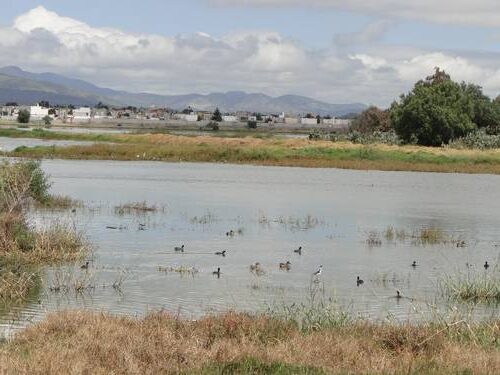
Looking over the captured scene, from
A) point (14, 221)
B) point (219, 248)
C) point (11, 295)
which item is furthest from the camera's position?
point (219, 248)

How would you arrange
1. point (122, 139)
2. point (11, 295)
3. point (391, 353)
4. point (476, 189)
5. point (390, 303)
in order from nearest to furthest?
1. point (391, 353)
2. point (11, 295)
3. point (390, 303)
4. point (476, 189)
5. point (122, 139)

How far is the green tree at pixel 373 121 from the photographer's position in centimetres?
10825

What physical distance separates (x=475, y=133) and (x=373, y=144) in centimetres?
1120

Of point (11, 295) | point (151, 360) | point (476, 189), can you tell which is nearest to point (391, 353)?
point (151, 360)

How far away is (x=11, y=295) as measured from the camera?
17547mm

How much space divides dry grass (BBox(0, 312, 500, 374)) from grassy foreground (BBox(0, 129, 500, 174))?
58272 mm

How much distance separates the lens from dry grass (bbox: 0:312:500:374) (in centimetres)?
1100

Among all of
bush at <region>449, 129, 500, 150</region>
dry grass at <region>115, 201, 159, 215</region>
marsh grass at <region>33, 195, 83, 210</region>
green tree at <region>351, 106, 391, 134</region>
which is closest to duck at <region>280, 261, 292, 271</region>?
marsh grass at <region>33, 195, 83, 210</region>

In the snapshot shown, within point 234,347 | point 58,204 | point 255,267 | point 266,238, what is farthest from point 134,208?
point 234,347

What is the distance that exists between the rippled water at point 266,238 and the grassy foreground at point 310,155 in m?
12.9

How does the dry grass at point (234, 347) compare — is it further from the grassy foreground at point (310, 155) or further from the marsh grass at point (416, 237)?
the grassy foreground at point (310, 155)

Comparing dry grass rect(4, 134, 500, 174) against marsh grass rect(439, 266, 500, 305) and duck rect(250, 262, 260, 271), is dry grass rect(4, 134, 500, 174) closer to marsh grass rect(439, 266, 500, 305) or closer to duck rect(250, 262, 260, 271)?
duck rect(250, 262, 260, 271)

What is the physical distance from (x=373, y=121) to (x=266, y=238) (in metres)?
85.1

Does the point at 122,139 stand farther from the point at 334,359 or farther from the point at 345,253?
the point at 334,359
